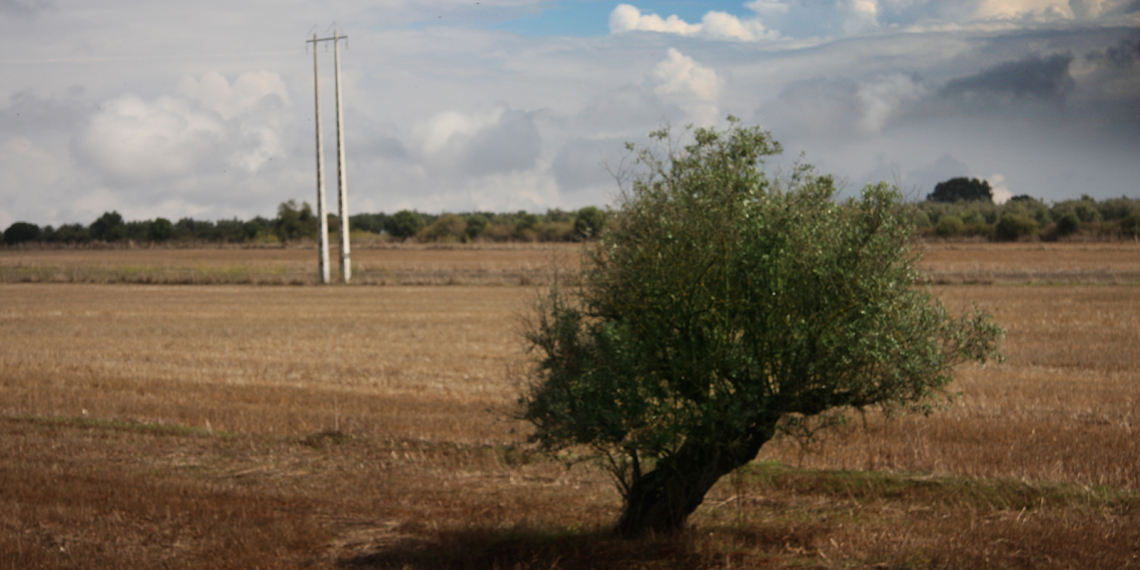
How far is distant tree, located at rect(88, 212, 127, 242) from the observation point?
130625 mm

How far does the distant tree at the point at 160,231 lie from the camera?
128 meters

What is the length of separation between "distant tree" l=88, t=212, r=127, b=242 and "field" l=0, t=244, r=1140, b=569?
119828 millimetres

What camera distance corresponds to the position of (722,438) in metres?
7.47

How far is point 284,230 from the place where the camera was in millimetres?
119062

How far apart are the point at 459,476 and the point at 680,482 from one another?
399cm

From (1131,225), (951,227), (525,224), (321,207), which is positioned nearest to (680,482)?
(321,207)

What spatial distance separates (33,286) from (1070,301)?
197 feet

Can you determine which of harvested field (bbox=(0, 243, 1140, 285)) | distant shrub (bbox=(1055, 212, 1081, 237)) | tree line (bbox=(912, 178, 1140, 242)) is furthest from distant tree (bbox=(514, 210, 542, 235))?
distant shrub (bbox=(1055, 212, 1081, 237))

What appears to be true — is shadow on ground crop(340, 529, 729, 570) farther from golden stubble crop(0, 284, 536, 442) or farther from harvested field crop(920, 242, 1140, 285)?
harvested field crop(920, 242, 1140, 285)

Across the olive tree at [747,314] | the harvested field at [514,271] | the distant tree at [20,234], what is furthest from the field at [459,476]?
the distant tree at [20,234]

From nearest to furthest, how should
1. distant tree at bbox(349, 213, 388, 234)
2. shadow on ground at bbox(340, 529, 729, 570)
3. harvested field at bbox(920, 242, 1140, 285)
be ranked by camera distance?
shadow on ground at bbox(340, 529, 729, 570) → harvested field at bbox(920, 242, 1140, 285) → distant tree at bbox(349, 213, 388, 234)

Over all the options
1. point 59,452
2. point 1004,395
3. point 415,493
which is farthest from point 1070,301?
point 59,452

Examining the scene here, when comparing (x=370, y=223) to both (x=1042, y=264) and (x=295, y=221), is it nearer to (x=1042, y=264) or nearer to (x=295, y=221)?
(x=295, y=221)

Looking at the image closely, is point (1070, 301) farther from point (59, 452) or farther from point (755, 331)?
point (59, 452)
